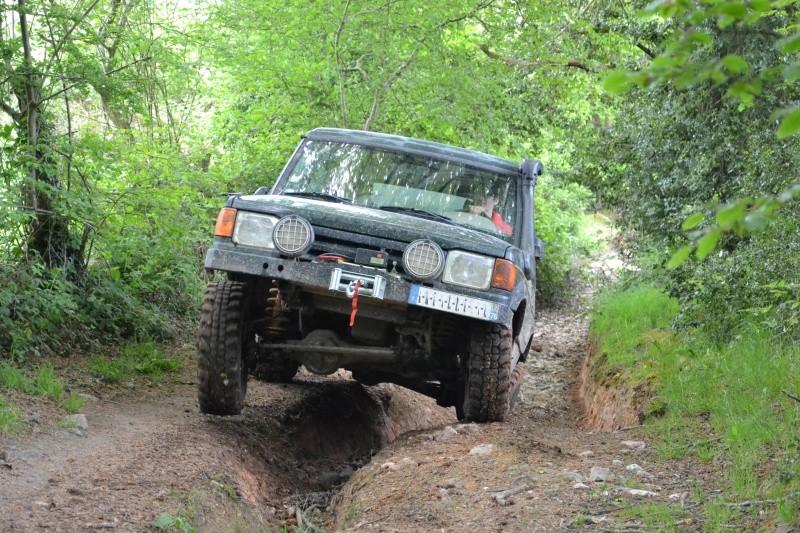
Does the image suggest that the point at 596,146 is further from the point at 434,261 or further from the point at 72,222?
the point at 434,261

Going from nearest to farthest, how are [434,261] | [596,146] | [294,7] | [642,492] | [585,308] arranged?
[642,492] → [434,261] → [294,7] → [596,146] → [585,308]

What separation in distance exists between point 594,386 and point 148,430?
5420mm

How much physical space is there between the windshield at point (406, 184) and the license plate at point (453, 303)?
110 centimetres

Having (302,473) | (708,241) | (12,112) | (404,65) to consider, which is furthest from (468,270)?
(404,65)

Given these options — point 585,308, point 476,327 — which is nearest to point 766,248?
point 476,327

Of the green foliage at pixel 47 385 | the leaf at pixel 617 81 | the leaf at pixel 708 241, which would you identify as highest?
the leaf at pixel 617 81

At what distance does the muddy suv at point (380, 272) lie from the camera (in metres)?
5.50

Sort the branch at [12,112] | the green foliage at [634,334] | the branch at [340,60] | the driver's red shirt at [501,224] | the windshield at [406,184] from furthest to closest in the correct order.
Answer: the branch at [340,60], the green foliage at [634,334], the branch at [12,112], the driver's red shirt at [501,224], the windshield at [406,184]

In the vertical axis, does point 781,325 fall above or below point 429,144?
below

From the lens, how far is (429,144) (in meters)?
7.09

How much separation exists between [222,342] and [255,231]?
75 centimetres

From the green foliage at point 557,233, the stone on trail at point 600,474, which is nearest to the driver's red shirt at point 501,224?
the stone on trail at point 600,474

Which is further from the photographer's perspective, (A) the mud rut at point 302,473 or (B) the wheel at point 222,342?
(B) the wheel at point 222,342

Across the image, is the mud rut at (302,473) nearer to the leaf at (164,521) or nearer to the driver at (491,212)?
the leaf at (164,521)
